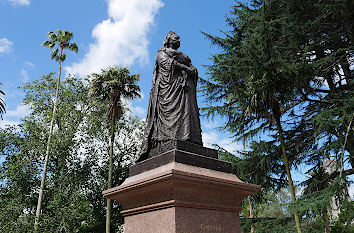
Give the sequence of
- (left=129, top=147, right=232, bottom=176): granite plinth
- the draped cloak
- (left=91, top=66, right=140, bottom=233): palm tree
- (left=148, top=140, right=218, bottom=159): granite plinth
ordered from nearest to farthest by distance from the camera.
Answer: (left=129, top=147, right=232, bottom=176): granite plinth
(left=148, top=140, right=218, bottom=159): granite plinth
the draped cloak
(left=91, top=66, right=140, bottom=233): palm tree

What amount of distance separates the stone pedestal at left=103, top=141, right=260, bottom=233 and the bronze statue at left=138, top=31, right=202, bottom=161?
0.49 meters

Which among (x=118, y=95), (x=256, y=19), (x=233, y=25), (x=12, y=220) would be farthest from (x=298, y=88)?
(x=12, y=220)

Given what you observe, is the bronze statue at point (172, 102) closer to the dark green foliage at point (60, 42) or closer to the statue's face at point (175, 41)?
the statue's face at point (175, 41)

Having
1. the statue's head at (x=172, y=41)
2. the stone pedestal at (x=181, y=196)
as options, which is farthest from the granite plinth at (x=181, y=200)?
the statue's head at (x=172, y=41)

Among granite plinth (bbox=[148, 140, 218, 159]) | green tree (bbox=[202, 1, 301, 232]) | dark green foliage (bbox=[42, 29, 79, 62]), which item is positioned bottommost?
granite plinth (bbox=[148, 140, 218, 159])

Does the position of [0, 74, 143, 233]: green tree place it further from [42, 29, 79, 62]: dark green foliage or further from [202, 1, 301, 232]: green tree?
[202, 1, 301, 232]: green tree

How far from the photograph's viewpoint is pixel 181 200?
4172 mm

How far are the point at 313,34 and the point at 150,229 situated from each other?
1260 centimetres

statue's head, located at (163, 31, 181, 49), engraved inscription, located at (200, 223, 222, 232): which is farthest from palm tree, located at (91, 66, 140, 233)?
engraved inscription, located at (200, 223, 222, 232)

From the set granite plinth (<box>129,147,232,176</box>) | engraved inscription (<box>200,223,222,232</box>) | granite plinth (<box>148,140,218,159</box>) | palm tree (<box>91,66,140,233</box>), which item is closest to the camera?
engraved inscription (<box>200,223,222,232</box>)

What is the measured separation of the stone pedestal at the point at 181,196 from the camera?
163 inches

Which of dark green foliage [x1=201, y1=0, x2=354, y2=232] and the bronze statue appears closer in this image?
the bronze statue

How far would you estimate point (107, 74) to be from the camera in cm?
1983

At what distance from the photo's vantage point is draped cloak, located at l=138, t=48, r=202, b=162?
529 cm
